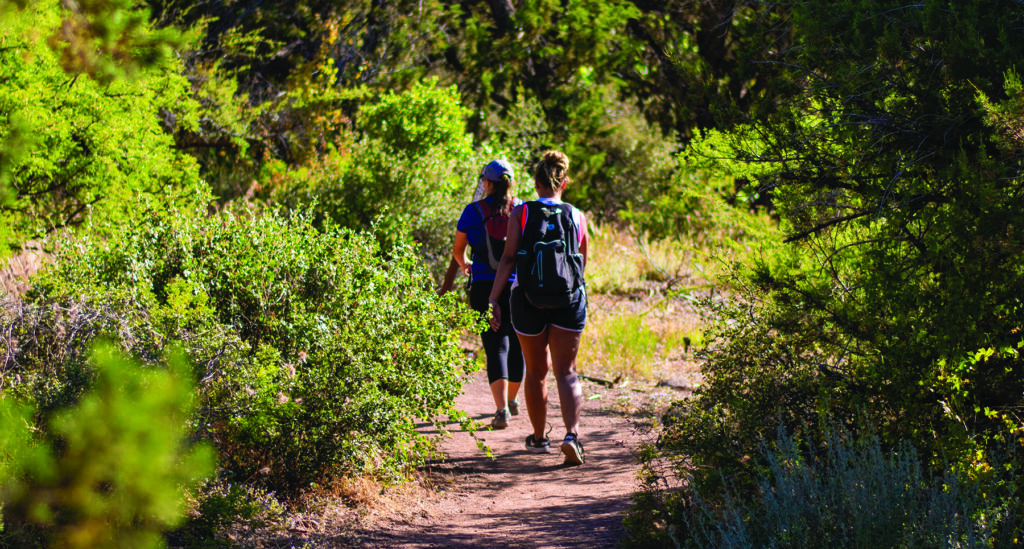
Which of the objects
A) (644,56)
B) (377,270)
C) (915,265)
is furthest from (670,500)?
(644,56)

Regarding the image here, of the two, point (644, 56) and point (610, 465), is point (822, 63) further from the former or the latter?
point (644, 56)

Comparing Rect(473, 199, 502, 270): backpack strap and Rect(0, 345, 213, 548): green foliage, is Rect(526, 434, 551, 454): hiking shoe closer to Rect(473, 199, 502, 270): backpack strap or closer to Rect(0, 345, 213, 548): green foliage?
Rect(473, 199, 502, 270): backpack strap

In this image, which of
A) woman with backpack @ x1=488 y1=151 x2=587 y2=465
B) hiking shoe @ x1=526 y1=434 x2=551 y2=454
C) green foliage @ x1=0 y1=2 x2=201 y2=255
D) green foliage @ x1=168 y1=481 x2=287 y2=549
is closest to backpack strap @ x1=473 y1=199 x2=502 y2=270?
woman with backpack @ x1=488 y1=151 x2=587 y2=465

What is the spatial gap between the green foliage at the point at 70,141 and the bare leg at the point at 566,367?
11.3ft

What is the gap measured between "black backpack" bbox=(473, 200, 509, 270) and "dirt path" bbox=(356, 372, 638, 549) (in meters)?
1.26

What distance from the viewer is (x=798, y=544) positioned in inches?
123

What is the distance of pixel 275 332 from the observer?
182 inches

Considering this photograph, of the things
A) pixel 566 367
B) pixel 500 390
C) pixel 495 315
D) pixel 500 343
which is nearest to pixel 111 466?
pixel 566 367

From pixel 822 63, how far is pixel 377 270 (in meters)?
2.50

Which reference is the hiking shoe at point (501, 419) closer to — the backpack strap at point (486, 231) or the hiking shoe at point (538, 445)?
the hiking shoe at point (538, 445)

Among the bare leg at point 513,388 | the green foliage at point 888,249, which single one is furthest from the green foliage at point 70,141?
the green foliage at point 888,249

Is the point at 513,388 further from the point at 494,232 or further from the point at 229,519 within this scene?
the point at 229,519

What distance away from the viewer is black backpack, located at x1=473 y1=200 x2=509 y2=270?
5.71 m

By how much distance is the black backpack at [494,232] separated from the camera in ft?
18.7
